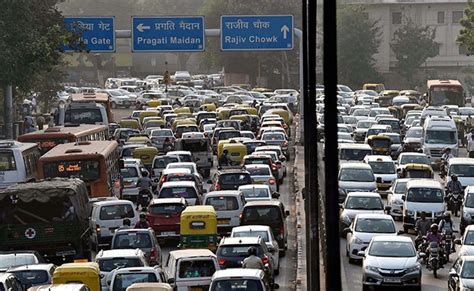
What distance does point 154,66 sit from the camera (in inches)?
6993

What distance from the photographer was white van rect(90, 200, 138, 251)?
122ft

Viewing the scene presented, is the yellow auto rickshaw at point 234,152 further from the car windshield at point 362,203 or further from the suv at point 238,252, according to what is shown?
the suv at point 238,252

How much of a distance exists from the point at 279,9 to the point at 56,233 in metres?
93.8

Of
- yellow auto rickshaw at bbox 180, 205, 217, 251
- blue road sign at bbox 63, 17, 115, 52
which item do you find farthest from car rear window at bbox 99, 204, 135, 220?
blue road sign at bbox 63, 17, 115, 52

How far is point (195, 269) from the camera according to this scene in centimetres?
2733

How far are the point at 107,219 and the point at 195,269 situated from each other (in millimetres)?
10484

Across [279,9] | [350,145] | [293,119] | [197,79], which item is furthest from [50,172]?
[197,79]

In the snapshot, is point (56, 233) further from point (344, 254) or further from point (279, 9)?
point (279, 9)

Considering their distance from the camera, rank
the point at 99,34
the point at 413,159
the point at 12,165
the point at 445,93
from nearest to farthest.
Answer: the point at 12,165 < the point at 413,159 < the point at 99,34 < the point at 445,93

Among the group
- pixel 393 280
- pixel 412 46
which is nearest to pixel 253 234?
pixel 393 280

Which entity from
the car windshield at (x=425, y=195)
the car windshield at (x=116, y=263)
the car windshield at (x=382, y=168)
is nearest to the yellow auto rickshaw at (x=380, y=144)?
the car windshield at (x=382, y=168)

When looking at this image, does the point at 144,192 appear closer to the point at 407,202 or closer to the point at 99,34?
the point at 407,202

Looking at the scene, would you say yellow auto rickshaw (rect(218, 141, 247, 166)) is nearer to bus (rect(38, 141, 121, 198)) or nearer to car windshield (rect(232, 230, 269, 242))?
bus (rect(38, 141, 121, 198))

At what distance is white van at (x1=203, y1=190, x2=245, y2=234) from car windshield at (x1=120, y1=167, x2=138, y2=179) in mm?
10810
